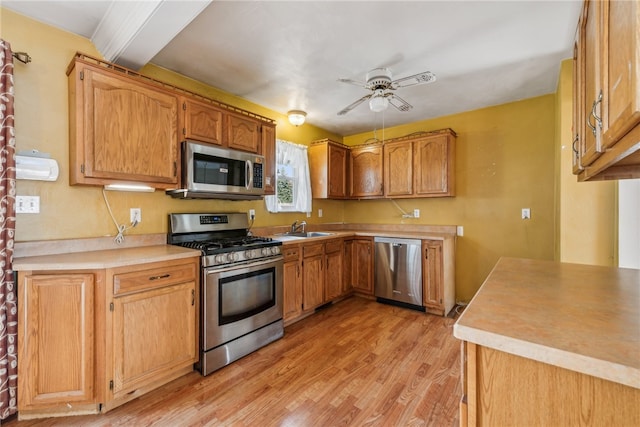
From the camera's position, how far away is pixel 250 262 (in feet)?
7.91

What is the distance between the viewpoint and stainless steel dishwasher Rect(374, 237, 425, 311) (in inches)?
131

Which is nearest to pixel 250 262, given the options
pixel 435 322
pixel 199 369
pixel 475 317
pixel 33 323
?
pixel 199 369

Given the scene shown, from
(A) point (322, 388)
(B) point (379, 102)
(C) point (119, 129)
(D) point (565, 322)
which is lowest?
(A) point (322, 388)

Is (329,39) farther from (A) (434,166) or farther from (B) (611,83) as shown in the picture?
(A) (434,166)

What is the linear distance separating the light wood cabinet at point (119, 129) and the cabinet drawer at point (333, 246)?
1861 millimetres

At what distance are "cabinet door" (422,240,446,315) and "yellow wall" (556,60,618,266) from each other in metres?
1.12

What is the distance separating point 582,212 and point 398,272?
6.05 ft

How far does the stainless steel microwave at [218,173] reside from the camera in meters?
→ 2.32

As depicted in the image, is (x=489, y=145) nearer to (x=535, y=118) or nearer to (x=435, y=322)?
(x=535, y=118)

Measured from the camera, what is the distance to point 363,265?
12.5 ft

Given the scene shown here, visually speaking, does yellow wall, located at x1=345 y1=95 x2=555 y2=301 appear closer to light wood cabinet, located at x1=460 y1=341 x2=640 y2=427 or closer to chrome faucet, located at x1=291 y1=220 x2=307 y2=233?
chrome faucet, located at x1=291 y1=220 x2=307 y2=233

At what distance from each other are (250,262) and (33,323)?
4.43 feet

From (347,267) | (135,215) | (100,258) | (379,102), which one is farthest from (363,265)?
(100,258)

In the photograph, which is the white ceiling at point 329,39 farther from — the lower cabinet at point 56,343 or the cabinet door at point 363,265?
the cabinet door at point 363,265
